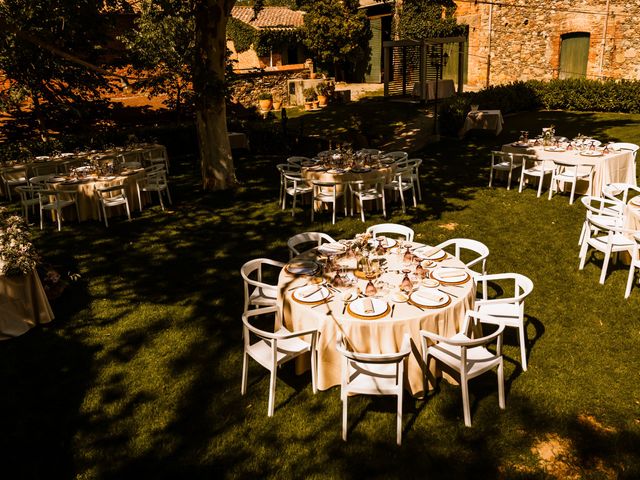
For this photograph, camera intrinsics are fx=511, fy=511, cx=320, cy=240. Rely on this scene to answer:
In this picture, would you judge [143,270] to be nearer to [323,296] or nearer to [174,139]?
[323,296]

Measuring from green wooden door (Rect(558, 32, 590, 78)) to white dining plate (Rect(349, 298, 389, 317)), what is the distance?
2212 centimetres

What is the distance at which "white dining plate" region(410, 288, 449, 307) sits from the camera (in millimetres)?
4484

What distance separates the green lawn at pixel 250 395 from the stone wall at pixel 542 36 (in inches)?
664

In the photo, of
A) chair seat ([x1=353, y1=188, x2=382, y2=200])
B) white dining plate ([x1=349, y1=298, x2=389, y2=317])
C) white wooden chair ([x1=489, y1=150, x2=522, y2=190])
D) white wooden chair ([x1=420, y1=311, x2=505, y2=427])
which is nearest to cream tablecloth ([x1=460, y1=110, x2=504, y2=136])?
white wooden chair ([x1=489, y1=150, x2=522, y2=190])

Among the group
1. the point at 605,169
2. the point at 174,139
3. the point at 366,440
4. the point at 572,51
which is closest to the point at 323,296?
the point at 366,440

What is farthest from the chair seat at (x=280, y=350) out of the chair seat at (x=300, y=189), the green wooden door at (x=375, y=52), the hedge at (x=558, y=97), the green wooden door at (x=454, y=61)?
the green wooden door at (x=375, y=52)

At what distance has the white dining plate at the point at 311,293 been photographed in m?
4.67

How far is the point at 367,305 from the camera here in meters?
4.48

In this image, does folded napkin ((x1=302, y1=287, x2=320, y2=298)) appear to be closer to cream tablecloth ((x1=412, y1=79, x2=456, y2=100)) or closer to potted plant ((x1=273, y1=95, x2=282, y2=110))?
cream tablecloth ((x1=412, y1=79, x2=456, y2=100))

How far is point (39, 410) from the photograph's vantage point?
15.5 ft

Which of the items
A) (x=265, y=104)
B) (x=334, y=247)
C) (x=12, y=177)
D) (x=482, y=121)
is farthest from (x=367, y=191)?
(x=265, y=104)

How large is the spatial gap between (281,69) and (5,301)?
73.6 ft

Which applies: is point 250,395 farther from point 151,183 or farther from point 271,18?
point 271,18

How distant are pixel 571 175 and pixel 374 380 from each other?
7.59 meters
